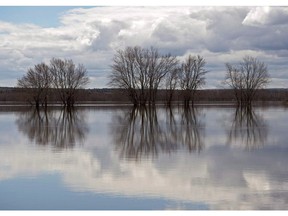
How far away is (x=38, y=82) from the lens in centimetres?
5900

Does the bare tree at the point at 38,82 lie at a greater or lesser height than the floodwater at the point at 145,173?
greater

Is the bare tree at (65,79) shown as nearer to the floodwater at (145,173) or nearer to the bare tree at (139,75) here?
the bare tree at (139,75)

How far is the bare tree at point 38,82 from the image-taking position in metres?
58.8

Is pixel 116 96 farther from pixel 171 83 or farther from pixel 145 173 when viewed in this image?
pixel 145 173

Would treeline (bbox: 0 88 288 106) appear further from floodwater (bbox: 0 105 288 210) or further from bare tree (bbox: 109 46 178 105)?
floodwater (bbox: 0 105 288 210)

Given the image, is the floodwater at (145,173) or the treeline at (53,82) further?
the treeline at (53,82)

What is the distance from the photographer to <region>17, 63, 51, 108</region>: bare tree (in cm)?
5875

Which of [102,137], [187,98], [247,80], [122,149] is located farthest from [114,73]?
[122,149]

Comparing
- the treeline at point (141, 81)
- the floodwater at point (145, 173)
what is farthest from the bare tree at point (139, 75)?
the floodwater at point (145, 173)

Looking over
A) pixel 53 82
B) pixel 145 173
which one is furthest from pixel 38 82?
pixel 145 173

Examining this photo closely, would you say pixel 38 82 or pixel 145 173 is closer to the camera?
pixel 145 173

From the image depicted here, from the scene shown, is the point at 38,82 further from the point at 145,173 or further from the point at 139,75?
the point at 145,173

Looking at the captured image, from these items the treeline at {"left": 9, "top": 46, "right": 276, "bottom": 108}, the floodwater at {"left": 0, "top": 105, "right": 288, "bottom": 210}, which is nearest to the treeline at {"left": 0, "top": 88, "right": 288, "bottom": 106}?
the treeline at {"left": 9, "top": 46, "right": 276, "bottom": 108}

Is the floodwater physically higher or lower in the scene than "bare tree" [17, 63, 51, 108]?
lower
